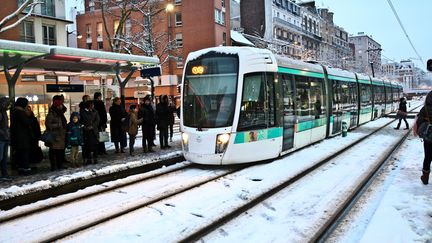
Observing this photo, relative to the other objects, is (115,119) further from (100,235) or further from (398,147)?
(398,147)

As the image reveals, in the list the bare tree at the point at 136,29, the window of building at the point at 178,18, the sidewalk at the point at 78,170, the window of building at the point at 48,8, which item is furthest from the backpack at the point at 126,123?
the window of building at the point at 178,18

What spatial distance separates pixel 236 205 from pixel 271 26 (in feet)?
184

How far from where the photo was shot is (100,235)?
568 centimetres

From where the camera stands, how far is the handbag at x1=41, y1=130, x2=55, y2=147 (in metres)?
9.72

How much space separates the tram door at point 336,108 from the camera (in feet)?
54.7

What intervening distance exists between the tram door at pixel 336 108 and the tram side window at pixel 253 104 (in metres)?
6.86

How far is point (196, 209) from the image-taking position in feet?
22.4

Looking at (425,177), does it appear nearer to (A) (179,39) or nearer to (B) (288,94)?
(B) (288,94)

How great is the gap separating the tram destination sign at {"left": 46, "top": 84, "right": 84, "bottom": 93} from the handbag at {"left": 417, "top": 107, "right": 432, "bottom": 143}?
35.3 feet

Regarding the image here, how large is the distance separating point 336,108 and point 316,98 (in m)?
2.85

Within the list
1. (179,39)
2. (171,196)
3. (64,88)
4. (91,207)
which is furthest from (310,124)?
(179,39)

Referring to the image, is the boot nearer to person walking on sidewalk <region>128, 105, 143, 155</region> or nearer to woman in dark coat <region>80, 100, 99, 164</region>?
woman in dark coat <region>80, 100, 99, 164</region>

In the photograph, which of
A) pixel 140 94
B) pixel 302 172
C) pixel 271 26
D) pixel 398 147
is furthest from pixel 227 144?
pixel 271 26

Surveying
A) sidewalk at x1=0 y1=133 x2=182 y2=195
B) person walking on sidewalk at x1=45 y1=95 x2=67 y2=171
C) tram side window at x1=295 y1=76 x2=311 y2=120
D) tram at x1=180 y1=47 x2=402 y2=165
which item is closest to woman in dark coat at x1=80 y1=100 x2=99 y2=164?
sidewalk at x1=0 y1=133 x2=182 y2=195
